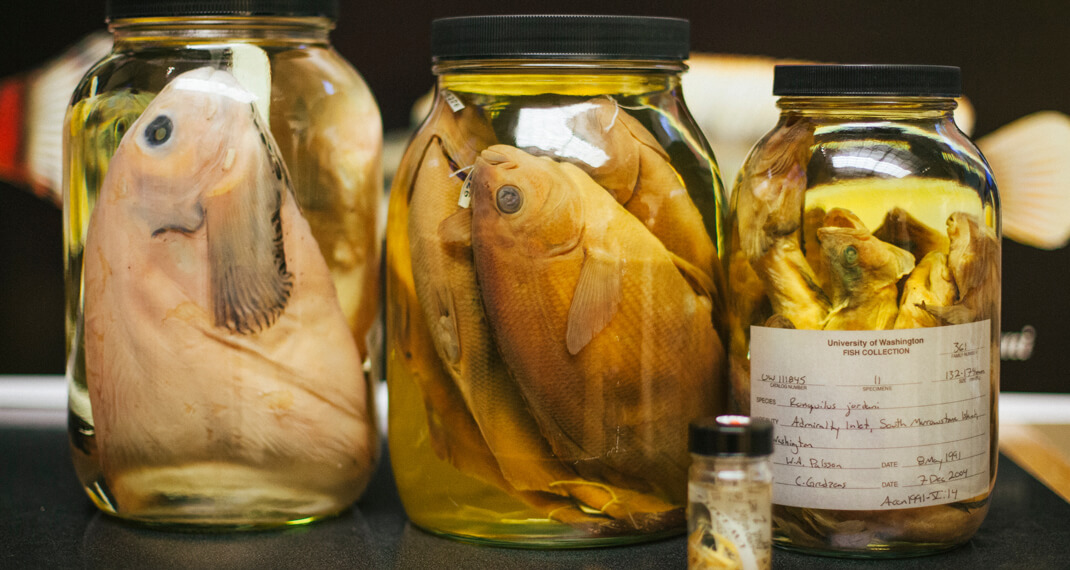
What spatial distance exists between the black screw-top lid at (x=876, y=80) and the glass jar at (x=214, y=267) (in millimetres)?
271

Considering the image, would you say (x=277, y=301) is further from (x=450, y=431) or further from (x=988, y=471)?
(x=988, y=471)

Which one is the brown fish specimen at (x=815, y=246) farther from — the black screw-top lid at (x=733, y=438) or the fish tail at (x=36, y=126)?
the fish tail at (x=36, y=126)

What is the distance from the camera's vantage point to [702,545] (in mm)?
528

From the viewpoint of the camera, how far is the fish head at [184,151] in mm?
615

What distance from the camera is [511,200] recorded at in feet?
1.90

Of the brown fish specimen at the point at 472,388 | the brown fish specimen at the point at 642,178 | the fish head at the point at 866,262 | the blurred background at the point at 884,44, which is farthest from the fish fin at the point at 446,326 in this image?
the blurred background at the point at 884,44

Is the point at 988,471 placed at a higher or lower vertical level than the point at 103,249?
lower

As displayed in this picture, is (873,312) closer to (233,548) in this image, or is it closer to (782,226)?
(782,226)

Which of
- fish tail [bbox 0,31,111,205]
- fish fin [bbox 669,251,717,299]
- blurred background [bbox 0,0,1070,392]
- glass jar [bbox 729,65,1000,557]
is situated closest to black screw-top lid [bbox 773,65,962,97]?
glass jar [bbox 729,65,1000,557]

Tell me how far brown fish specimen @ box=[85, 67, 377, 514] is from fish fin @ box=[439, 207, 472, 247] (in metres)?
0.10

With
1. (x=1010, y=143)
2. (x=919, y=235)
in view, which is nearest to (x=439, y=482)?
(x=919, y=235)

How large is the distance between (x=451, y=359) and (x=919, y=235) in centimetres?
25

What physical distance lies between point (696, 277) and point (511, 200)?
0.12 metres

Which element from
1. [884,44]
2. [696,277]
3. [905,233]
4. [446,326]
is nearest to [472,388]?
[446,326]
